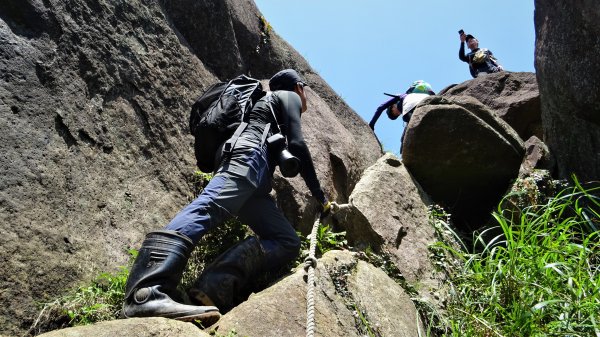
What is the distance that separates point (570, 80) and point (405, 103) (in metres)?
3.07

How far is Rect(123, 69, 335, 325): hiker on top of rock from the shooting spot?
394cm

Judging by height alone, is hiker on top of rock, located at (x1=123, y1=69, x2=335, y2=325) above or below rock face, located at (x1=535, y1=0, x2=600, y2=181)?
below

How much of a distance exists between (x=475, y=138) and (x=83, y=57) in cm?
436

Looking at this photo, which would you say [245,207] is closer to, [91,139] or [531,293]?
[91,139]

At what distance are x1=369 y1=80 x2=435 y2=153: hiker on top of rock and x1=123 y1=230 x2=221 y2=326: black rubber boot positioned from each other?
5.87 m

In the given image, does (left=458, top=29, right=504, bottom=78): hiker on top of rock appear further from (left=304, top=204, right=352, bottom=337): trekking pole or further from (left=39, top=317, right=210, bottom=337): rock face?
(left=39, top=317, right=210, bottom=337): rock face

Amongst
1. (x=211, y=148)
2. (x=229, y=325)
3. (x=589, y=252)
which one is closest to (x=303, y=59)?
(x=211, y=148)

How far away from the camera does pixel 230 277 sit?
14.6ft

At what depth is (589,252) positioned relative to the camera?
5.12m

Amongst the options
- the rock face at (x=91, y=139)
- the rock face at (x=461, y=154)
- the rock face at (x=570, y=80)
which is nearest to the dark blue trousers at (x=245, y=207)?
the rock face at (x=91, y=139)

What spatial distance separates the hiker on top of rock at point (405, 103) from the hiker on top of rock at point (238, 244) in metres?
4.06

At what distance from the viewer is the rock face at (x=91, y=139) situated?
453cm

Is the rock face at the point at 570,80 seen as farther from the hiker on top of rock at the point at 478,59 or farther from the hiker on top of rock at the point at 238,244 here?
the hiker on top of rock at the point at 478,59

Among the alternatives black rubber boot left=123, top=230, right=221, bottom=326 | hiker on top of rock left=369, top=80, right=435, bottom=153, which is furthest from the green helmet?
black rubber boot left=123, top=230, right=221, bottom=326
